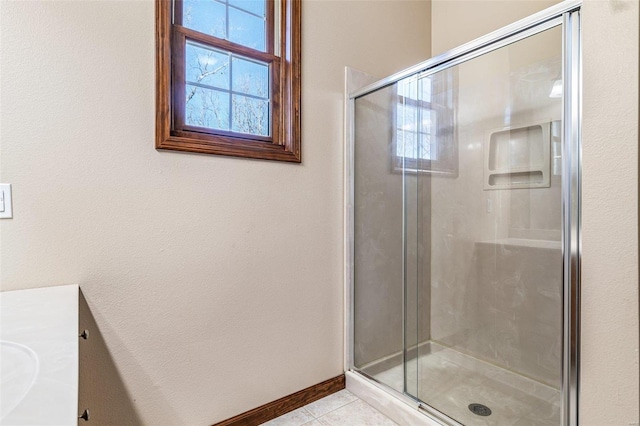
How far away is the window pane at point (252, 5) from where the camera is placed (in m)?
1.69

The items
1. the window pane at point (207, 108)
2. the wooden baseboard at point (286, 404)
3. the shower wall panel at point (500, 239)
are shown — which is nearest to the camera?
the shower wall panel at point (500, 239)

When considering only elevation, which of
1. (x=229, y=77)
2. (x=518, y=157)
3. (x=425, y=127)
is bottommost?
(x=518, y=157)

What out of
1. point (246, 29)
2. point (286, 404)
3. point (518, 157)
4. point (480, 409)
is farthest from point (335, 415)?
point (246, 29)

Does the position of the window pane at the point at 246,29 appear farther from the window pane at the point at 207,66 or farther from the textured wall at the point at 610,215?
the textured wall at the point at 610,215

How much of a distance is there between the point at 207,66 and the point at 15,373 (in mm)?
1383

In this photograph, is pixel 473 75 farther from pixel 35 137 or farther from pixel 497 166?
pixel 35 137

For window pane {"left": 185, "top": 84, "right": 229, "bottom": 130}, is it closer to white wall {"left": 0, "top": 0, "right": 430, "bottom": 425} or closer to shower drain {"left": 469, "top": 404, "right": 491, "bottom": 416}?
white wall {"left": 0, "top": 0, "right": 430, "bottom": 425}

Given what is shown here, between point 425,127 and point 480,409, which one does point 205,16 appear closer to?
point 425,127

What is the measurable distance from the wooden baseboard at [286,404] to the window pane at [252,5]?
2.04 m

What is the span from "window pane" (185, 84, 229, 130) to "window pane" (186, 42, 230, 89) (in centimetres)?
4

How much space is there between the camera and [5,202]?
1.14 meters

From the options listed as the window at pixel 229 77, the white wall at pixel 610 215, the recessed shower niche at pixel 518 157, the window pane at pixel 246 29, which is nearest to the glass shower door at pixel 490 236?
the recessed shower niche at pixel 518 157

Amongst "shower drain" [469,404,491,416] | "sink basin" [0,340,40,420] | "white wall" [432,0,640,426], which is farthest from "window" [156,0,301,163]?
"shower drain" [469,404,491,416]

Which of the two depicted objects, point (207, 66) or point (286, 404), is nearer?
point (207, 66)
